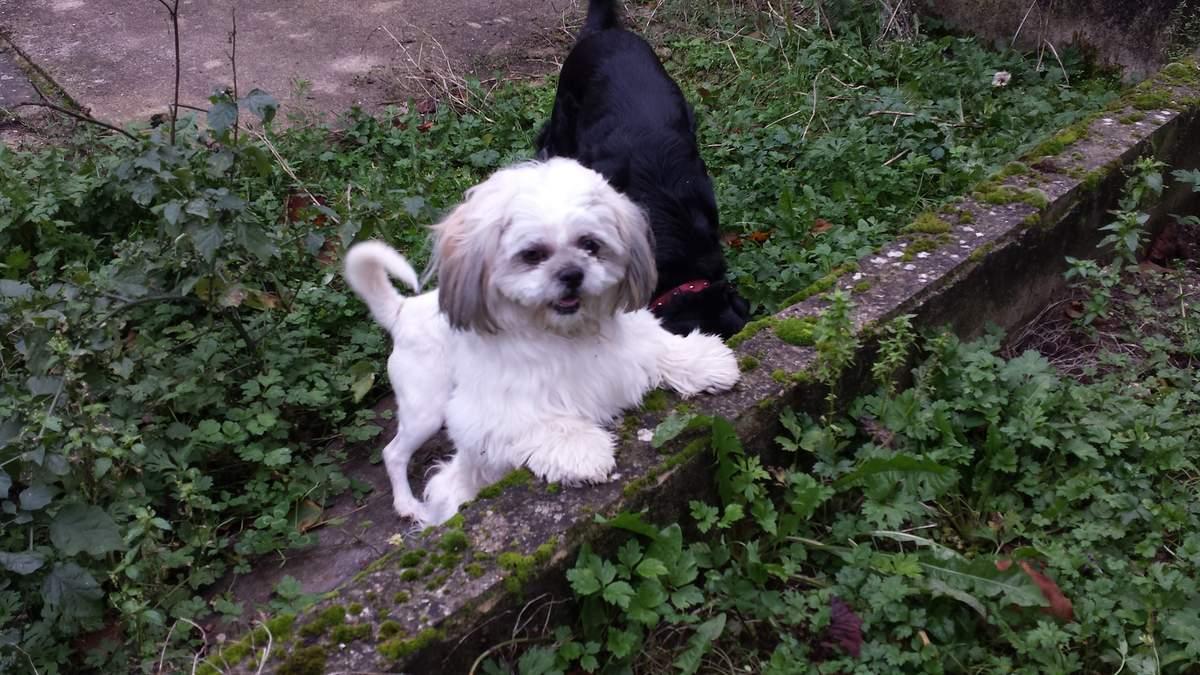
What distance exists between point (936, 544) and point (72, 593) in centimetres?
231

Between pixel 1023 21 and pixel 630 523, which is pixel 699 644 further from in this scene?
Answer: pixel 1023 21

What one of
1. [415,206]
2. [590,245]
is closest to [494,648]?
[590,245]

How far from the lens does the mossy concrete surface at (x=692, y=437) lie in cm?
205

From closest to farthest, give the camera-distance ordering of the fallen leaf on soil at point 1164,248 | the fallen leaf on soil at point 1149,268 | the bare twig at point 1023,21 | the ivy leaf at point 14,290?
the ivy leaf at point 14,290, the fallen leaf on soil at point 1149,268, the fallen leaf on soil at point 1164,248, the bare twig at point 1023,21

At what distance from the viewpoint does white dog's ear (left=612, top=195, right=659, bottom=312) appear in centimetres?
265

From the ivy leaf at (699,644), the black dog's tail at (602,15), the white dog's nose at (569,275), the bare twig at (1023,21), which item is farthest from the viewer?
the bare twig at (1023,21)

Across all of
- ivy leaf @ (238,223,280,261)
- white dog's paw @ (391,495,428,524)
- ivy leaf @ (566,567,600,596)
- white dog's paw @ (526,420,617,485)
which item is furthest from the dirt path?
ivy leaf @ (566,567,600,596)

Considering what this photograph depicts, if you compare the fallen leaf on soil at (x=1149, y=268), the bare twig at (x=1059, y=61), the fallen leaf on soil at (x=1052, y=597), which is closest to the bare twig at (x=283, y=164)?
the fallen leaf on soil at (x=1052, y=597)

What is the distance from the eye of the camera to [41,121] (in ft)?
17.7

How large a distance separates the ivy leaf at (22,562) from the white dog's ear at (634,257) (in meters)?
1.71

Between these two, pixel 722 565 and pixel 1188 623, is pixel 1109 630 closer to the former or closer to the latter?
pixel 1188 623

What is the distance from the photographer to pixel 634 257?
Result: 2.67m

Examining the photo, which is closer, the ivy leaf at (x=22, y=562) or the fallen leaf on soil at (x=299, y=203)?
the ivy leaf at (x=22, y=562)

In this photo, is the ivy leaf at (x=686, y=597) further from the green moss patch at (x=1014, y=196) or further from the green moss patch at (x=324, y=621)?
the green moss patch at (x=1014, y=196)
